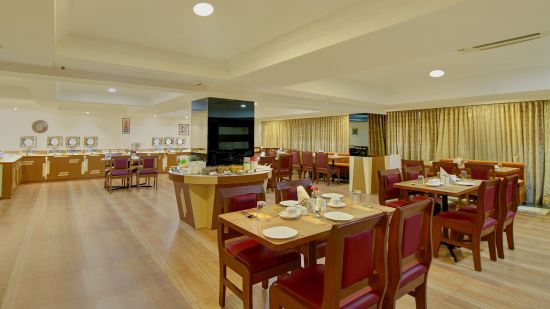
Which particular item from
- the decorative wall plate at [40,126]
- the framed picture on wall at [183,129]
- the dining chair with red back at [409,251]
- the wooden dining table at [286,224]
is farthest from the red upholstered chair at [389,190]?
the decorative wall plate at [40,126]

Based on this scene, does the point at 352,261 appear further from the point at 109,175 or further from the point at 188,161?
the point at 109,175

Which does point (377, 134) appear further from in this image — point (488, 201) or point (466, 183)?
point (488, 201)

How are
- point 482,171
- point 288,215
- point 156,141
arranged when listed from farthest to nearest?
point 156,141
point 482,171
point 288,215

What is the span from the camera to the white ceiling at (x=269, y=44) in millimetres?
2121

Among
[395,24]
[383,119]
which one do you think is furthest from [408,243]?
[383,119]

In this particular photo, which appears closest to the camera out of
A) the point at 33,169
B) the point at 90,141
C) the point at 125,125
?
the point at 33,169

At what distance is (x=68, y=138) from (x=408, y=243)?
10861mm

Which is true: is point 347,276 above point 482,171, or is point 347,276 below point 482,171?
below

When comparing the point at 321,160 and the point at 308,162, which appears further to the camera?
the point at 308,162

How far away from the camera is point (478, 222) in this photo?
300 cm

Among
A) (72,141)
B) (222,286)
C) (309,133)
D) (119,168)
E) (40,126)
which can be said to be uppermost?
(40,126)

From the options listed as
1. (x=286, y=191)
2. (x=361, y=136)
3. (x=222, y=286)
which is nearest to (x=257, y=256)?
(x=222, y=286)

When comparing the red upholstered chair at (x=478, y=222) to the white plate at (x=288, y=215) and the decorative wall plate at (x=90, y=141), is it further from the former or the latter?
the decorative wall plate at (x=90, y=141)

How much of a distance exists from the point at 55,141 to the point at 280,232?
10.3 meters
